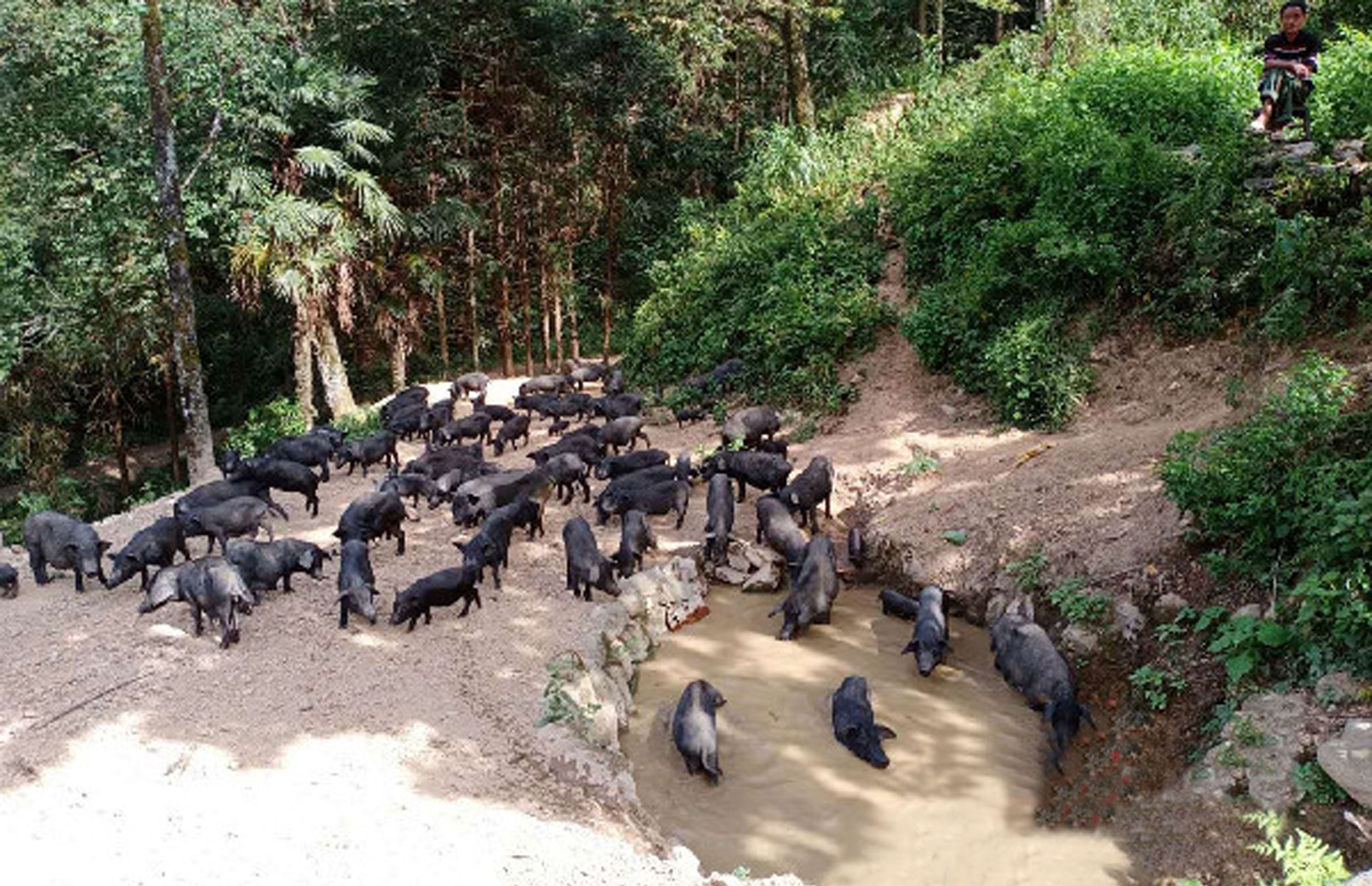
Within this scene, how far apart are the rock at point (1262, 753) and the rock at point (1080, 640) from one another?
1.49 metres

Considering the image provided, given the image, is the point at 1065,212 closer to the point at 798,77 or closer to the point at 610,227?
the point at 798,77

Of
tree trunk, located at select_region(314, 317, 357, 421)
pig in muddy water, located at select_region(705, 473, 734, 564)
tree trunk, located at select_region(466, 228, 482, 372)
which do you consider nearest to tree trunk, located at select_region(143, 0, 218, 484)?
tree trunk, located at select_region(314, 317, 357, 421)

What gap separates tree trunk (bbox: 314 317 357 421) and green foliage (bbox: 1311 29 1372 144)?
16.7 meters

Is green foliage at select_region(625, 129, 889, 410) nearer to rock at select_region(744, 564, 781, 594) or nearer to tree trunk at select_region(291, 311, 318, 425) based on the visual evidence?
rock at select_region(744, 564, 781, 594)

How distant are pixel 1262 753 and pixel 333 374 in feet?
59.9

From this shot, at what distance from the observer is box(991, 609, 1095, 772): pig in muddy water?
678 centimetres

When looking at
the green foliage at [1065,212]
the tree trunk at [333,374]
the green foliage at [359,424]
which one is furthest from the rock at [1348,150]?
the tree trunk at [333,374]

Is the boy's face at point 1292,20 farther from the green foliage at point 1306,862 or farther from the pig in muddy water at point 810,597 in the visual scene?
the green foliage at point 1306,862

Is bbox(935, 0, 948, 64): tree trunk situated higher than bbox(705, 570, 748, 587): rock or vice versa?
bbox(935, 0, 948, 64): tree trunk

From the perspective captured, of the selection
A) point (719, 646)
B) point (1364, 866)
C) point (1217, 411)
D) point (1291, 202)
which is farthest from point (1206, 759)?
point (1291, 202)

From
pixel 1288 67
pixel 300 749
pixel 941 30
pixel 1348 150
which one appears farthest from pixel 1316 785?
pixel 941 30

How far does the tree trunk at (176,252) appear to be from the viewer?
13359mm

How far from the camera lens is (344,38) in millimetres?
18938

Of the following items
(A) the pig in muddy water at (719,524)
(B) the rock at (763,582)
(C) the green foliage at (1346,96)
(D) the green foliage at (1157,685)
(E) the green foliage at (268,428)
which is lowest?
(D) the green foliage at (1157,685)
